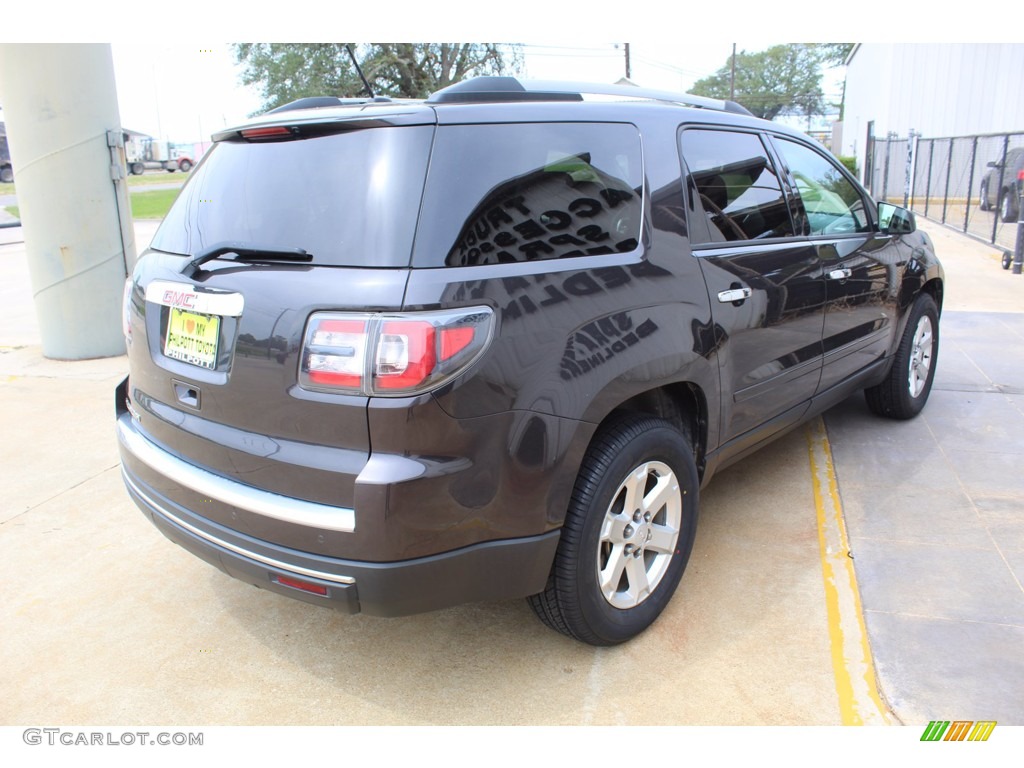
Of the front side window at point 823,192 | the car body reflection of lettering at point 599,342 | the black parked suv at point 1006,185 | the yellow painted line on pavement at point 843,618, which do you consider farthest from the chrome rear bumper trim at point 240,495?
the black parked suv at point 1006,185

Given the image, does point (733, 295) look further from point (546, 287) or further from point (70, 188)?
point (70, 188)

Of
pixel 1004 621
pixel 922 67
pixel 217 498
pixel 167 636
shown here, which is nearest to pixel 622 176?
pixel 217 498

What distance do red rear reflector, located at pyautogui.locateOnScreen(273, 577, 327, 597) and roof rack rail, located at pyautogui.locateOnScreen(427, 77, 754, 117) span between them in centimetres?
153

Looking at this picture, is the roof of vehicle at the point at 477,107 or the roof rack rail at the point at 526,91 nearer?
the roof of vehicle at the point at 477,107

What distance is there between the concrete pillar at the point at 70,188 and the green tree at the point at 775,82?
9465cm

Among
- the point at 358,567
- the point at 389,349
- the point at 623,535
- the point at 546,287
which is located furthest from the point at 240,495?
the point at 623,535

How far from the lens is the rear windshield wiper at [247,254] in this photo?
→ 90.6 inches

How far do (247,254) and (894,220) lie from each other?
3764 mm

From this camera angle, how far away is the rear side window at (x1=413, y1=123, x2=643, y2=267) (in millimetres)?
2225

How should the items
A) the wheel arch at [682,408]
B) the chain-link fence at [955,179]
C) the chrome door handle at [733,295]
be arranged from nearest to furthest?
1. the wheel arch at [682,408]
2. the chrome door handle at [733,295]
3. the chain-link fence at [955,179]

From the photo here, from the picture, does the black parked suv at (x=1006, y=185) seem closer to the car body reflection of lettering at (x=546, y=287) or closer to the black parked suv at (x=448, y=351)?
the black parked suv at (x=448, y=351)

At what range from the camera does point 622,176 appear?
9.09ft

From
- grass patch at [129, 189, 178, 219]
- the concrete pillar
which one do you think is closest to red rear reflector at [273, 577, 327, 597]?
the concrete pillar

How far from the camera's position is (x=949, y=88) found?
1013 inches
